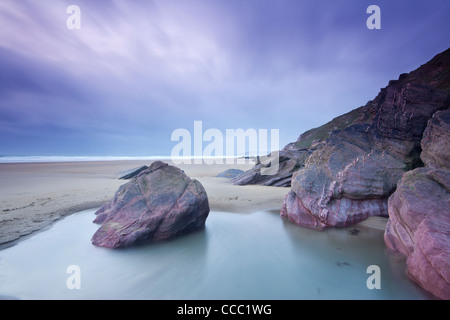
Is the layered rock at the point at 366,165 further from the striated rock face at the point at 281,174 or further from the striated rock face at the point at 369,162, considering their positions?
the striated rock face at the point at 281,174

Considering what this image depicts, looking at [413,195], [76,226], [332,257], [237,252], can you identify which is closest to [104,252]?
[76,226]

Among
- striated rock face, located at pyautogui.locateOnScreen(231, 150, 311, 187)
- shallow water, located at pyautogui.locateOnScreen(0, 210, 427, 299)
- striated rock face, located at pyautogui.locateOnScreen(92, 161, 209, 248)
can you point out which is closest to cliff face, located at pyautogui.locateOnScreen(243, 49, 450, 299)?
shallow water, located at pyautogui.locateOnScreen(0, 210, 427, 299)

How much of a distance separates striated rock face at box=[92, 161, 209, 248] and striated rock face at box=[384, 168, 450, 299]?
5659mm

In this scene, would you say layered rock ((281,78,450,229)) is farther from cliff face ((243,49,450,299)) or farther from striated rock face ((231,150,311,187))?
striated rock face ((231,150,311,187))

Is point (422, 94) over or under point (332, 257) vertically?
over

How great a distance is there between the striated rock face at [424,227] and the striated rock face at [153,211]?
5.66m

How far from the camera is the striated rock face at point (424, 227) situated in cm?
377

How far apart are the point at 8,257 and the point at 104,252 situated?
228cm

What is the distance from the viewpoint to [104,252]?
560cm

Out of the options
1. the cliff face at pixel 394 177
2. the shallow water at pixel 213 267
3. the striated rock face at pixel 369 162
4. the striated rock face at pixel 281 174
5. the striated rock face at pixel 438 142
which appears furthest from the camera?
the striated rock face at pixel 281 174

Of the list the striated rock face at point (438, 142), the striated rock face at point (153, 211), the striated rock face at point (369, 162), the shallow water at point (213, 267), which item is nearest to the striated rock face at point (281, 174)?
the striated rock face at point (369, 162)

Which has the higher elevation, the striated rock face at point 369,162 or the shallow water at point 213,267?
the striated rock face at point 369,162
